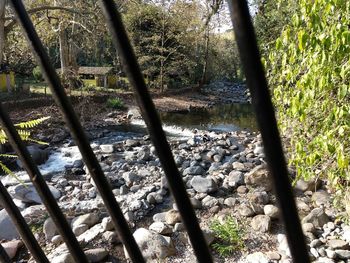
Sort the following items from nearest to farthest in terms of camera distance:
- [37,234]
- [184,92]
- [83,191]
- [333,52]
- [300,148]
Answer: [333,52]
[300,148]
[37,234]
[83,191]
[184,92]

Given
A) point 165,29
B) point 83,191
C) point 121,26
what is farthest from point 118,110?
point 121,26

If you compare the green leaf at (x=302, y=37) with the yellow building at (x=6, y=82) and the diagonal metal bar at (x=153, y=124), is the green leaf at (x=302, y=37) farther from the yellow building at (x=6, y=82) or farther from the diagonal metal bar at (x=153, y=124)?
the yellow building at (x=6, y=82)

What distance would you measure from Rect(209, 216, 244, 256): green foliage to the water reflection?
7.80 meters

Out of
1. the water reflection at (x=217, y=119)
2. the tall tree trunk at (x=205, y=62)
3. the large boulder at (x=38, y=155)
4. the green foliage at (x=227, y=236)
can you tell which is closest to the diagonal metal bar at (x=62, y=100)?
the green foliage at (x=227, y=236)

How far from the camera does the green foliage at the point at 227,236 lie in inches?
167

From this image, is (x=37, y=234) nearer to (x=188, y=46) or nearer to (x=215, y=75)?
(x=188, y=46)

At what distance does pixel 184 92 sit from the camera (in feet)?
65.0

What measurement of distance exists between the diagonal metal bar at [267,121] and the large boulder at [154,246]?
12.6 ft

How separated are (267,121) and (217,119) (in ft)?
46.6

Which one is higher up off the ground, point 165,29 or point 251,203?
point 165,29

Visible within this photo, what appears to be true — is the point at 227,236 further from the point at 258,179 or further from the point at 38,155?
the point at 38,155

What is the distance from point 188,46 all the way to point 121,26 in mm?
18747

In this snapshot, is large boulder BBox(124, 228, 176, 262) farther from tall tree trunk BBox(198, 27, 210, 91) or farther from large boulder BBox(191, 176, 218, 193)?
tall tree trunk BBox(198, 27, 210, 91)

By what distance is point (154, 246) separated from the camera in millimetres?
4211
